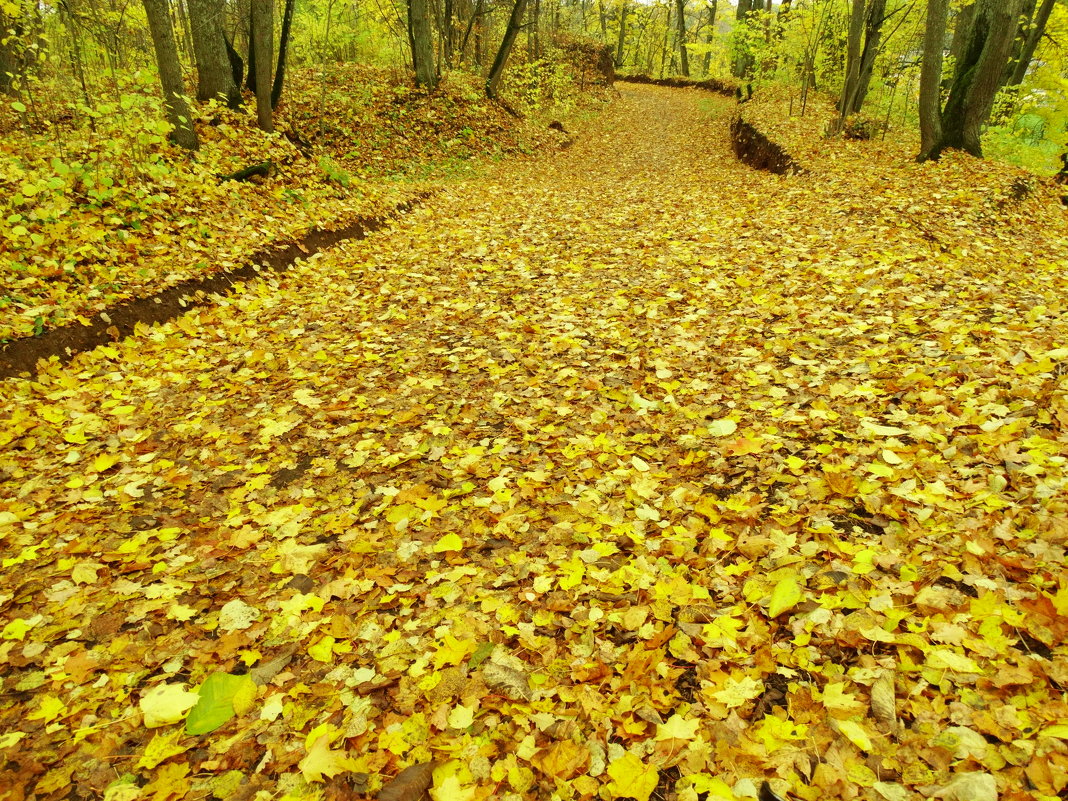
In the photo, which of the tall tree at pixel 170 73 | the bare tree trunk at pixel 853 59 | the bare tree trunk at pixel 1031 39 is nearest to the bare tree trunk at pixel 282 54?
the tall tree at pixel 170 73

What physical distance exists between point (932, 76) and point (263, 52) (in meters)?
11.2

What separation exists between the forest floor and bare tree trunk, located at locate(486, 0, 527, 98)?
42.0 feet

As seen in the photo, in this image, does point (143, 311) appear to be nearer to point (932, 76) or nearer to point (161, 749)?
point (161, 749)

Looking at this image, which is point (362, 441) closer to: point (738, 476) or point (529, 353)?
point (529, 353)


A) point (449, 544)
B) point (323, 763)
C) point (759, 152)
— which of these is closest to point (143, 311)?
point (449, 544)

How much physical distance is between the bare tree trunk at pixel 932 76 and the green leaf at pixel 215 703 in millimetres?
12257

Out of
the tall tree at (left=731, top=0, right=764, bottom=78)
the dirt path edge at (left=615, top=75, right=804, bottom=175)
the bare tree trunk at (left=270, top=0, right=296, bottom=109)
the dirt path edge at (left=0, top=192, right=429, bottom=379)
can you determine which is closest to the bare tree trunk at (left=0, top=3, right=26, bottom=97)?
the bare tree trunk at (left=270, top=0, right=296, bottom=109)

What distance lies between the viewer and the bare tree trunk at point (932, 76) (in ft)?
30.3

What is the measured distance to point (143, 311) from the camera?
18.5 feet

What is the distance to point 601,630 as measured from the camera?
2562mm

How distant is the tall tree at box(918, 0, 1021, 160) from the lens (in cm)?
897

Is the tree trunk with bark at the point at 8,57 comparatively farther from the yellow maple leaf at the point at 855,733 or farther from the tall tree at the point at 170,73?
the yellow maple leaf at the point at 855,733

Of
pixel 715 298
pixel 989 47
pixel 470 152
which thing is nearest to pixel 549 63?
pixel 470 152

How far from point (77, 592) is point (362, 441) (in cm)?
180
